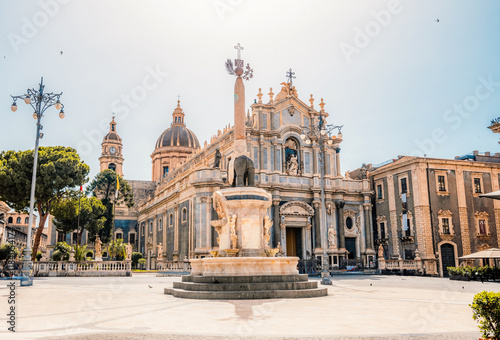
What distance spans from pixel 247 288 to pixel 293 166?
1141 inches

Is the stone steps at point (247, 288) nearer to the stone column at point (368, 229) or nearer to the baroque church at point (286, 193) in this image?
the baroque church at point (286, 193)

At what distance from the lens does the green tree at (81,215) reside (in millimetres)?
40128

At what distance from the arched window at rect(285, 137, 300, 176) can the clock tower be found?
42.9 m

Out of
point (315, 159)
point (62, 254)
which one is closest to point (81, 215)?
point (62, 254)

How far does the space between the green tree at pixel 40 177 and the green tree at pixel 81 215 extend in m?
3.85

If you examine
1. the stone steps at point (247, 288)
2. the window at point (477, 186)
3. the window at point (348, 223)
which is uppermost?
the window at point (477, 186)

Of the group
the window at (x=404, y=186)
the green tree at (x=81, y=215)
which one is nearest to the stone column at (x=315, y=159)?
the window at (x=404, y=186)

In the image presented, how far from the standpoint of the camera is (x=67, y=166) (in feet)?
113

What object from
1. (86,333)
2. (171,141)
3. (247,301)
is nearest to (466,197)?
(247,301)

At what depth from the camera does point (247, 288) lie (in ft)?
43.4

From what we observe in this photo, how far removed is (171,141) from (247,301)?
6297 centimetres

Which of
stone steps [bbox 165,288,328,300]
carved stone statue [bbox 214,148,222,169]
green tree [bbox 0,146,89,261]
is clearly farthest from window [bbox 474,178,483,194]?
green tree [bbox 0,146,89,261]

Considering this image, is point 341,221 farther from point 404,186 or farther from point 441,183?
point 441,183

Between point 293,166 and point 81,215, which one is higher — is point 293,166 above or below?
above
